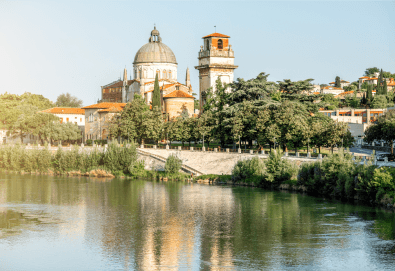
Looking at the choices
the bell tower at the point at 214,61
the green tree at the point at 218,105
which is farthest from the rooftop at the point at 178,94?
the green tree at the point at 218,105

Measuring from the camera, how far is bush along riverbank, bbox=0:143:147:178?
63.2m

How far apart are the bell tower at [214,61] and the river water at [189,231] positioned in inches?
1278

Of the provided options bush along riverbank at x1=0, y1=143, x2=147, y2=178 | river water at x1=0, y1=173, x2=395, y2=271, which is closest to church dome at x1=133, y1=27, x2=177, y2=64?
bush along riverbank at x1=0, y1=143, x2=147, y2=178

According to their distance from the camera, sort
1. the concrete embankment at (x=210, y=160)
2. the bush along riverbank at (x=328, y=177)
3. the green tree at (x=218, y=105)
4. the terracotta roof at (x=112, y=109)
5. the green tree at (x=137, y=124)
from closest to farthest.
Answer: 1. the bush along riverbank at (x=328, y=177)
2. the concrete embankment at (x=210, y=160)
3. the green tree at (x=218, y=105)
4. the green tree at (x=137, y=124)
5. the terracotta roof at (x=112, y=109)

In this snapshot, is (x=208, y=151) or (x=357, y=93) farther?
(x=357, y=93)

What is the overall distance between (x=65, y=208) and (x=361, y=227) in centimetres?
2176

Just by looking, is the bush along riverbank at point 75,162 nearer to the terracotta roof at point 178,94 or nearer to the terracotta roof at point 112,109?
the terracotta roof at point 112,109

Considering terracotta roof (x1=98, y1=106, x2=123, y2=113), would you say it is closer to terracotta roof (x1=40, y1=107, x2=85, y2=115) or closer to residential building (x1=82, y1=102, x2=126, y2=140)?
residential building (x1=82, y1=102, x2=126, y2=140)

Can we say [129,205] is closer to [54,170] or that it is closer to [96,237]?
[96,237]

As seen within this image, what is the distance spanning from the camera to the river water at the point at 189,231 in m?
27.1

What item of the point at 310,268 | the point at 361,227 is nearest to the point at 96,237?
the point at 310,268

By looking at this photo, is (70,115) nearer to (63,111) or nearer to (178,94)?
(63,111)

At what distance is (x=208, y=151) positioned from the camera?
6241 cm

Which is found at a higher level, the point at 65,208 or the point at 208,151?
the point at 208,151
